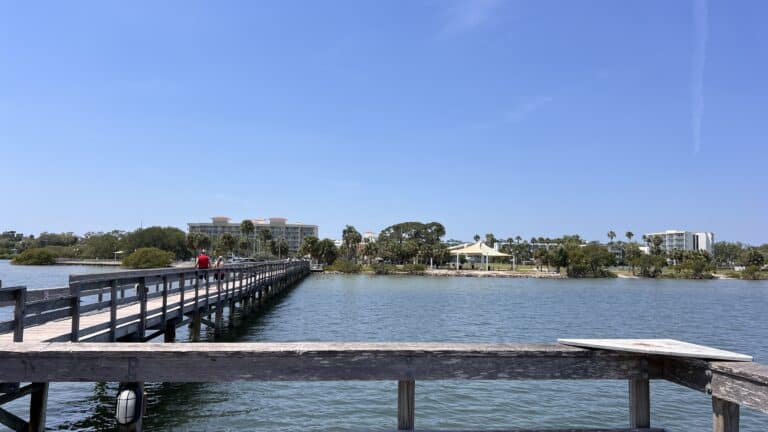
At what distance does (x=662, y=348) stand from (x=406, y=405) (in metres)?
1.55

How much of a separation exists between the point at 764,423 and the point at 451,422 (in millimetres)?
6560

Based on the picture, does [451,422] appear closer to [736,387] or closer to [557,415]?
[557,415]

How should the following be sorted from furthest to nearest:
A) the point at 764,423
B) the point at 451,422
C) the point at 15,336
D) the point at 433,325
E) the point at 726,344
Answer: the point at 433,325
the point at 726,344
the point at 764,423
the point at 451,422
the point at 15,336

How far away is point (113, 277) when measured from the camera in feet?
29.5

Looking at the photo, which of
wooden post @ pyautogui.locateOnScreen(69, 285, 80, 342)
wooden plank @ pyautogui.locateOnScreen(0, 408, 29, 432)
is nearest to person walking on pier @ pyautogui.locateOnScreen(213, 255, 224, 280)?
wooden post @ pyautogui.locateOnScreen(69, 285, 80, 342)

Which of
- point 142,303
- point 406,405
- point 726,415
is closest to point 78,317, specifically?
point 142,303

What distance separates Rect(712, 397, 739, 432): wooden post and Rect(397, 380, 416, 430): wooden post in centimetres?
168

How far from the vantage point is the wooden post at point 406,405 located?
3107 millimetres

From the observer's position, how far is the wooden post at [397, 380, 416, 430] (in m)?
3.11

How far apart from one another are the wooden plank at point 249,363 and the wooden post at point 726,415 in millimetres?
595

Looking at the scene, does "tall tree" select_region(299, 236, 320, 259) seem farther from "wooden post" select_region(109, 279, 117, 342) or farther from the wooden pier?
"wooden post" select_region(109, 279, 117, 342)

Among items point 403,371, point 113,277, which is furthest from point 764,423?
point 113,277

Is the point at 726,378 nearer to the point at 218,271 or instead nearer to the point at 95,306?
the point at 95,306

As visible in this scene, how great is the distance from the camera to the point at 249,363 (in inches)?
123
